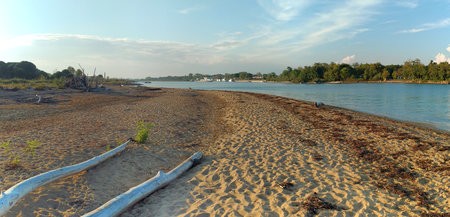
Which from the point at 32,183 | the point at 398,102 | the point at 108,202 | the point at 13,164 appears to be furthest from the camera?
the point at 398,102

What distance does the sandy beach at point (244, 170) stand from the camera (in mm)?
6191

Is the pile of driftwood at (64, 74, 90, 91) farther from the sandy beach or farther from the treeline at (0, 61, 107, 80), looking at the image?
the sandy beach

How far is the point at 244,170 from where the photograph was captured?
852 cm

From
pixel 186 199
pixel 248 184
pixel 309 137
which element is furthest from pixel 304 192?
pixel 309 137

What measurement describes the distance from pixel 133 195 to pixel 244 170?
325 cm

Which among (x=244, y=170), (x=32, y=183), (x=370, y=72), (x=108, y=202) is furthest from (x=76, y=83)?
(x=370, y=72)

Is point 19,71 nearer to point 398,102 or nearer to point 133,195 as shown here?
point 398,102

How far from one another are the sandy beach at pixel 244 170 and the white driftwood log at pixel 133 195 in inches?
5.9

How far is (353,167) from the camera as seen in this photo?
9.02 m

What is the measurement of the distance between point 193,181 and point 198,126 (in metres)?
8.03

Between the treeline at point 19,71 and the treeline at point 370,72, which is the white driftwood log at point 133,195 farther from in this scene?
the treeline at point 370,72

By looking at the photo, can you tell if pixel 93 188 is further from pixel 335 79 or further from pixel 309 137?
pixel 335 79

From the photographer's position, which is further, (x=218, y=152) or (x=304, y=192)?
(x=218, y=152)

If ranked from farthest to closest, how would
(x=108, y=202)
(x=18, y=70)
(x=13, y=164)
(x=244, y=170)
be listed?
(x=18, y=70)
(x=244, y=170)
(x=13, y=164)
(x=108, y=202)
